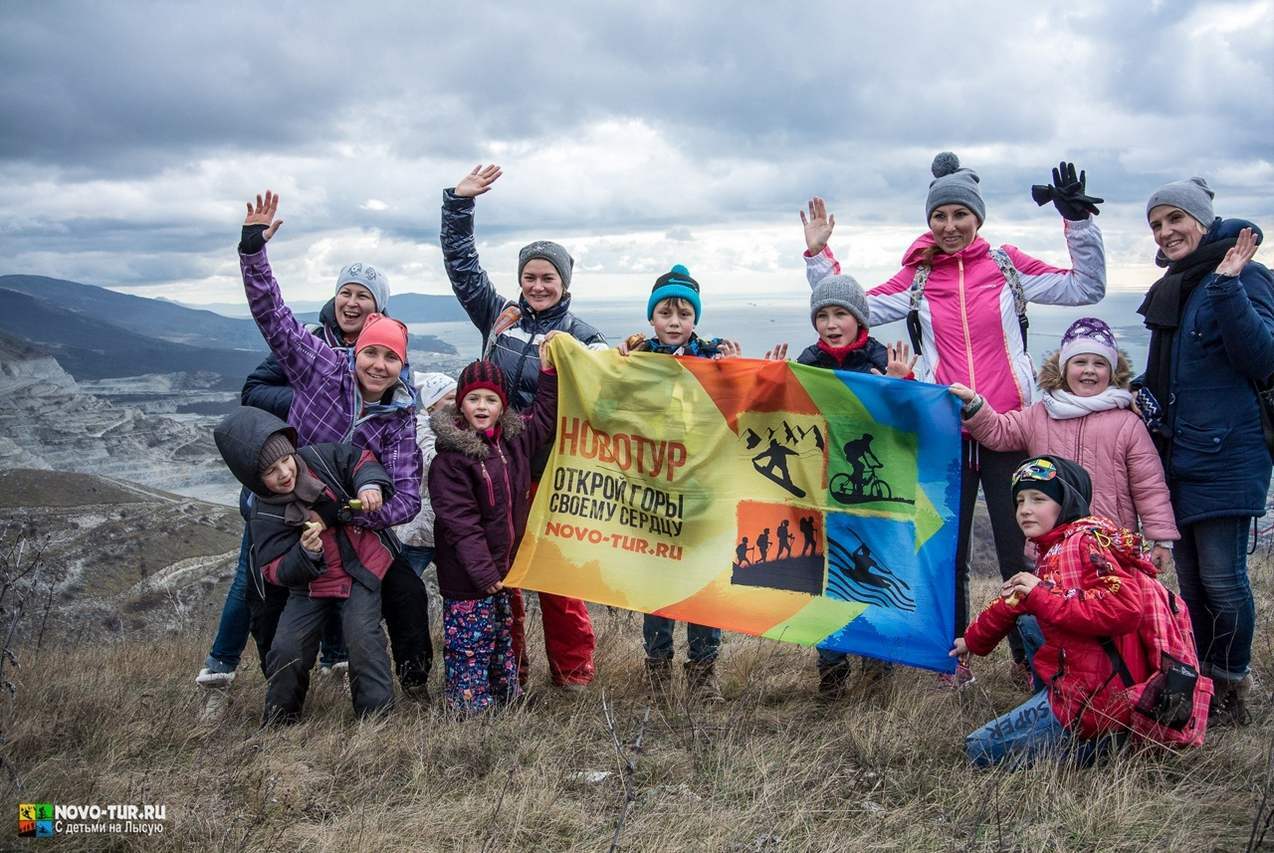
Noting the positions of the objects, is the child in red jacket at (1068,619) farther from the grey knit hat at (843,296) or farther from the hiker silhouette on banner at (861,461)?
the grey knit hat at (843,296)

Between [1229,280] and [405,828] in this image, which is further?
[1229,280]

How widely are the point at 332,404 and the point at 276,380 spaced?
628mm

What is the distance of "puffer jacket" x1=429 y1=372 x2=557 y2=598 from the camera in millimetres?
5473

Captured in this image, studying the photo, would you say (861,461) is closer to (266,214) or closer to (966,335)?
(966,335)

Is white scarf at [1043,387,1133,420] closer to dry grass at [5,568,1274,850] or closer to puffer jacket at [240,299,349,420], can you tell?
dry grass at [5,568,1274,850]

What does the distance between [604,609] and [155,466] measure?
108275 mm

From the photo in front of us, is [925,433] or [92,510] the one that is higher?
[925,433]

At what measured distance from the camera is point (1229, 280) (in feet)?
15.7

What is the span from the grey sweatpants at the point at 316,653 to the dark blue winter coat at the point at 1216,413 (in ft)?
15.8

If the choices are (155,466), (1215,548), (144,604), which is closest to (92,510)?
(144,604)

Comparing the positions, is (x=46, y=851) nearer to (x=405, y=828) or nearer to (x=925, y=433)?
(x=405, y=828)

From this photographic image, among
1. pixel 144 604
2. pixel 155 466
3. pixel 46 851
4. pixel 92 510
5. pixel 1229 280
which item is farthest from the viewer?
pixel 155 466

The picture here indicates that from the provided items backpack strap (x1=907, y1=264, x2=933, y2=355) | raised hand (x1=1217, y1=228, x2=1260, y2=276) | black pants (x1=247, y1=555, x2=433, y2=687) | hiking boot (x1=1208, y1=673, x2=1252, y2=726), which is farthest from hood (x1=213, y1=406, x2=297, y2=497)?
hiking boot (x1=1208, y1=673, x2=1252, y2=726)

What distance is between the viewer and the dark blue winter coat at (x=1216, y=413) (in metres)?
5.01
